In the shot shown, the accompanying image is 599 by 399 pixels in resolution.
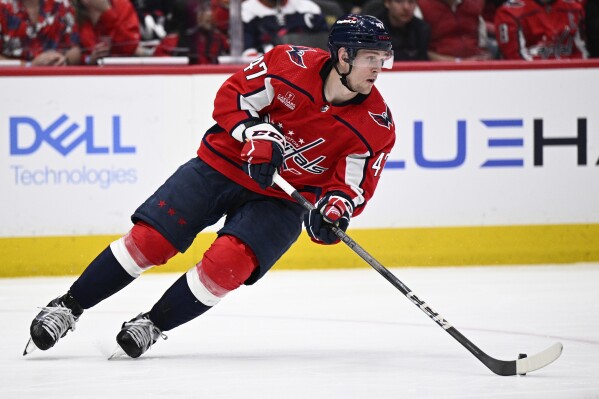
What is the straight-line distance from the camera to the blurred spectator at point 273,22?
5703mm

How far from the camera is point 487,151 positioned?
18.9ft

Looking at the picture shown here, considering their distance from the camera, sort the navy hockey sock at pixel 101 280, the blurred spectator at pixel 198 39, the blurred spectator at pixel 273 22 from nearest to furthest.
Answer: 1. the navy hockey sock at pixel 101 280
2. the blurred spectator at pixel 198 39
3. the blurred spectator at pixel 273 22

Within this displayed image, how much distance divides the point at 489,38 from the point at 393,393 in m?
3.22

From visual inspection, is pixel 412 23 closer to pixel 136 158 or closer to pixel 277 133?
pixel 136 158

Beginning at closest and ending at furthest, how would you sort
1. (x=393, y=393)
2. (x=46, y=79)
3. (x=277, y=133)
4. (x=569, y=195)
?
(x=393, y=393) → (x=277, y=133) → (x=46, y=79) → (x=569, y=195)

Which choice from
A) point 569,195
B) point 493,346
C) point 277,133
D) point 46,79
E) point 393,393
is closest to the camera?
→ point 393,393

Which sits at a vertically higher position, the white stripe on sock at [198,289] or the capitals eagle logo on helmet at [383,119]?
the capitals eagle logo on helmet at [383,119]

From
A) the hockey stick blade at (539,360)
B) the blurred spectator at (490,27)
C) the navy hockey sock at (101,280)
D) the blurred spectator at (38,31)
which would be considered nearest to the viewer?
the hockey stick blade at (539,360)

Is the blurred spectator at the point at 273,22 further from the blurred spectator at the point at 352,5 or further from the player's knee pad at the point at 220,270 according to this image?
the player's knee pad at the point at 220,270

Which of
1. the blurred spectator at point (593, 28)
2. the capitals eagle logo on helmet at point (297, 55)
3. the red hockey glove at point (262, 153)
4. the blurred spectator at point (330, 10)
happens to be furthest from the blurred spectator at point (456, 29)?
the red hockey glove at point (262, 153)

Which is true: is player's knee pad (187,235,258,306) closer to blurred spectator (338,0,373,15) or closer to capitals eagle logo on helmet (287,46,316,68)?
capitals eagle logo on helmet (287,46,316,68)

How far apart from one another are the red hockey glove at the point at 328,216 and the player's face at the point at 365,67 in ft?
1.13

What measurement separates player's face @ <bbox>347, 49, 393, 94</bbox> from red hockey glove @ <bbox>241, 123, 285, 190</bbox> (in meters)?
0.30

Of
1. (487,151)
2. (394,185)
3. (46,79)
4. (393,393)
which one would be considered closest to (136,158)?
(46,79)
